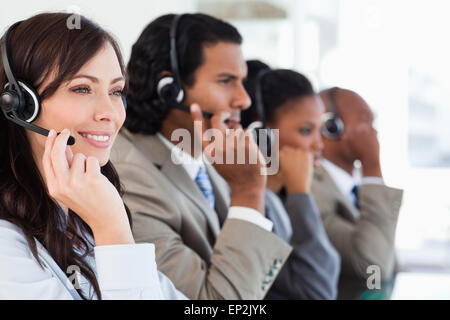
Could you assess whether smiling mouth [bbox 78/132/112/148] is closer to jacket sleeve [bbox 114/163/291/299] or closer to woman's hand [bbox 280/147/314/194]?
jacket sleeve [bbox 114/163/291/299]

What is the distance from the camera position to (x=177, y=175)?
1.36 meters

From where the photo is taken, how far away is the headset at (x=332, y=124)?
2410mm

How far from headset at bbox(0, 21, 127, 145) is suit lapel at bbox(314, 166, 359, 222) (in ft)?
5.14

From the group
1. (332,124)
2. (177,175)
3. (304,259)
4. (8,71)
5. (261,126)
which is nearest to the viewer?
(8,71)

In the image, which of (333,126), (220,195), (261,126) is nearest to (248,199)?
(220,195)

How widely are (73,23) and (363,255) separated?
4.72 ft

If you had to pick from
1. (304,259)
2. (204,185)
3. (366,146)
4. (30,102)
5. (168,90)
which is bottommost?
Result: (304,259)

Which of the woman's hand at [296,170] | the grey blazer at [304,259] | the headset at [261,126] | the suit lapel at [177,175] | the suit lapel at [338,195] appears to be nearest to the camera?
the suit lapel at [177,175]

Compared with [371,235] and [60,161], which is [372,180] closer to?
[371,235]

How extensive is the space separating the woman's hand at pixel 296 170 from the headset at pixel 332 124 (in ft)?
1.99

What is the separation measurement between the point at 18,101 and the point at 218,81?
81 cm

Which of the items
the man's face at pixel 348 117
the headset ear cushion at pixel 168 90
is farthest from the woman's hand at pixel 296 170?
the man's face at pixel 348 117

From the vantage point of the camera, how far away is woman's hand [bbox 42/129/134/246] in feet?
2.30

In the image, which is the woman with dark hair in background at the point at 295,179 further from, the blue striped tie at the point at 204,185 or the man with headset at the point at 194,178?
the blue striped tie at the point at 204,185
